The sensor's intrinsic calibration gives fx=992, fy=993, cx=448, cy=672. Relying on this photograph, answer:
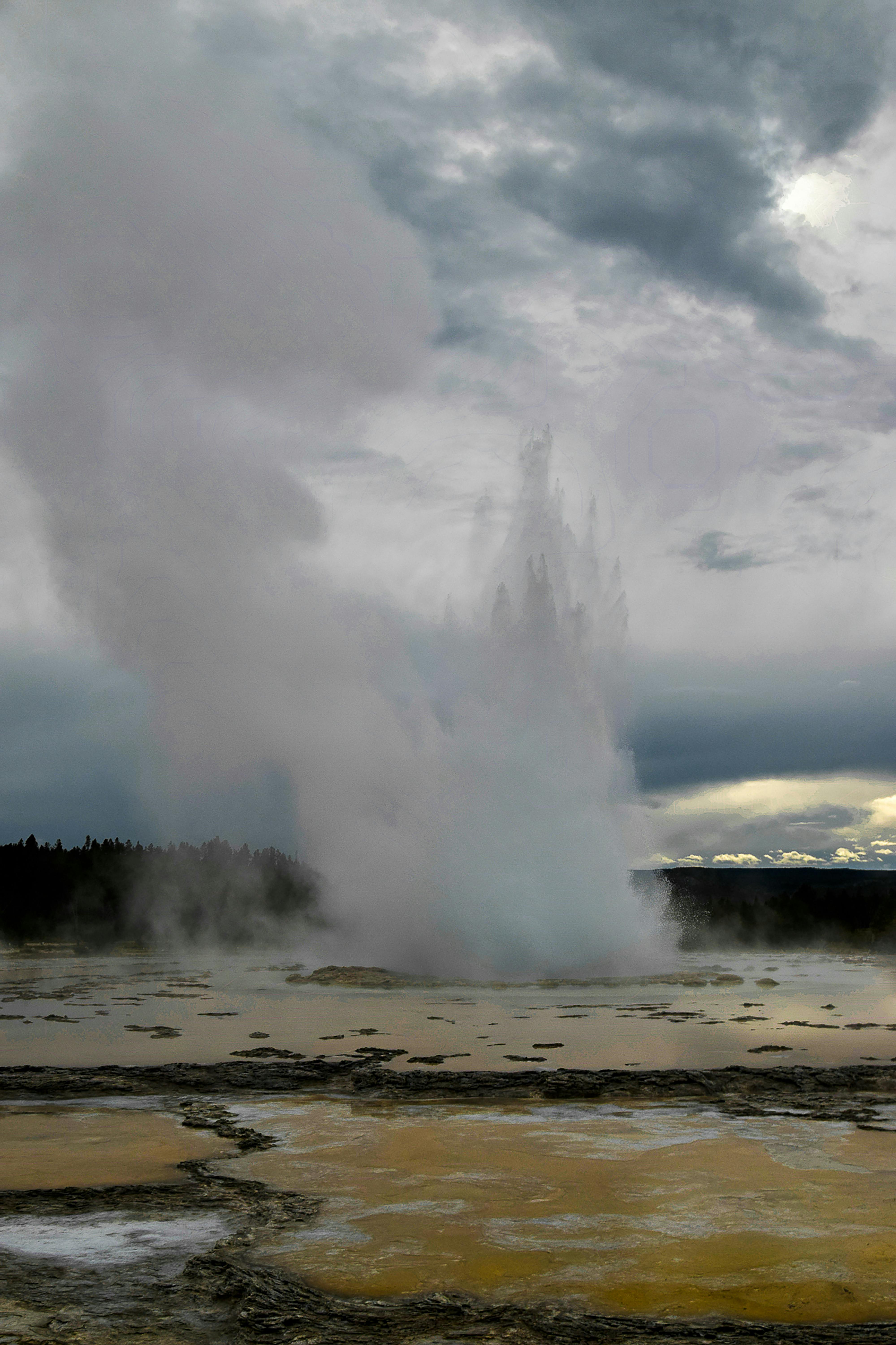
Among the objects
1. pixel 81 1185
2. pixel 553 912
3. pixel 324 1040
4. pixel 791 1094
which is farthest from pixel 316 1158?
pixel 553 912

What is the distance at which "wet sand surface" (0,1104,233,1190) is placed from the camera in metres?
10.8

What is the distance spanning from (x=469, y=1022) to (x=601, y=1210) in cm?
1630

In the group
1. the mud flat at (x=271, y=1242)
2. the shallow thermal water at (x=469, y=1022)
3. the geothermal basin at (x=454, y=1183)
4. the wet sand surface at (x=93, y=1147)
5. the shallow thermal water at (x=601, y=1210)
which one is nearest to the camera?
the mud flat at (x=271, y=1242)

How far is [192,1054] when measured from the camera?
20484mm

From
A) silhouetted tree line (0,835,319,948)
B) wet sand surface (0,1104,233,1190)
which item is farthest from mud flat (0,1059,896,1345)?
silhouetted tree line (0,835,319,948)

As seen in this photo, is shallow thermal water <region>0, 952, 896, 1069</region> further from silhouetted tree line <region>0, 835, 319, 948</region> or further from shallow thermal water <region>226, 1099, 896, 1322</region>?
silhouetted tree line <region>0, 835, 319, 948</region>

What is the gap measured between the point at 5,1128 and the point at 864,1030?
18.9 metres

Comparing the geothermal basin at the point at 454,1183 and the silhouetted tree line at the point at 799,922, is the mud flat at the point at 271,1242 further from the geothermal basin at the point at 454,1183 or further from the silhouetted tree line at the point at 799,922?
the silhouetted tree line at the point at 799,922

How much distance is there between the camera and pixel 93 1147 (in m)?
12.3

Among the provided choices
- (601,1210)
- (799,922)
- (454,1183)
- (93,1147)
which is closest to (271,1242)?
(454,1183)

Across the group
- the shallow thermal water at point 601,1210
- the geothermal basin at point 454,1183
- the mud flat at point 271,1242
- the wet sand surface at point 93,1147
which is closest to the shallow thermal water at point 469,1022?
the geothermal basin at point 454,1183

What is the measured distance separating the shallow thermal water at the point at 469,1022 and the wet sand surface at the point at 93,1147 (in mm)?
4926

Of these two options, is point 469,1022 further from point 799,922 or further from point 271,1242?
point 799,922

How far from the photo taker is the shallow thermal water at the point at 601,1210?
300 inches
